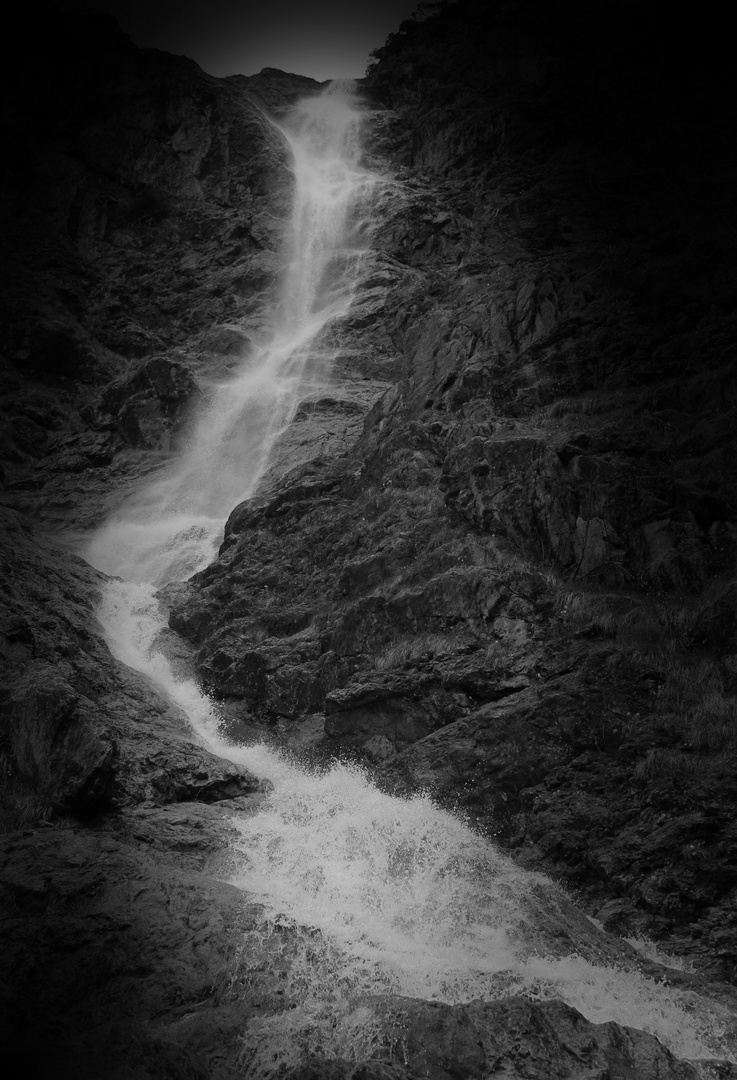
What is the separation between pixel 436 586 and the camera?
1373cm

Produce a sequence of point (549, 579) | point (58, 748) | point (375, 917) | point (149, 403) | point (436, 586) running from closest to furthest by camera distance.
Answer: point (375, 917), point (58, 748), point (549, 579), point (436, 586), point (149, 403)

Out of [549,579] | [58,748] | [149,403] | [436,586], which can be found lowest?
[58,748]

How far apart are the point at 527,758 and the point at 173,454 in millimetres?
18974

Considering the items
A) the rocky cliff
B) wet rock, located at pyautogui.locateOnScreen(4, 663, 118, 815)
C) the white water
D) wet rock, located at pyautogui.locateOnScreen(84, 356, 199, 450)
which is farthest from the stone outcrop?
wet rock, located at pyautogui.locateOnScreen(84, 356, 199, 450)

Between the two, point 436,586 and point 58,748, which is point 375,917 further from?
point 436,586

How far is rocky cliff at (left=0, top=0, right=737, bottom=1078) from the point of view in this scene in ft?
24.3

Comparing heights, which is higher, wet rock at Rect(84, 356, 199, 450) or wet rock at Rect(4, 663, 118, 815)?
wet rock at Rect(84, 356, 199, 450)

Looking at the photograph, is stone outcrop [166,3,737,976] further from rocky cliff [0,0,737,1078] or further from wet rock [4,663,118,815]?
wet rock [4,663,118,815]

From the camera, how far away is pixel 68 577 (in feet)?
54.8

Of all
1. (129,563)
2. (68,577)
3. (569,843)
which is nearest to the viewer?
(569,843)

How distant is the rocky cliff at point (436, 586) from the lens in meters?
7.40

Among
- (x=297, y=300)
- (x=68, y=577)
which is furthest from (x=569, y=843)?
(x=297, y=300)

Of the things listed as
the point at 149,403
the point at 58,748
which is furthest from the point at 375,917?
the point at 149,403

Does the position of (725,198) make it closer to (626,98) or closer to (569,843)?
(626,98)
